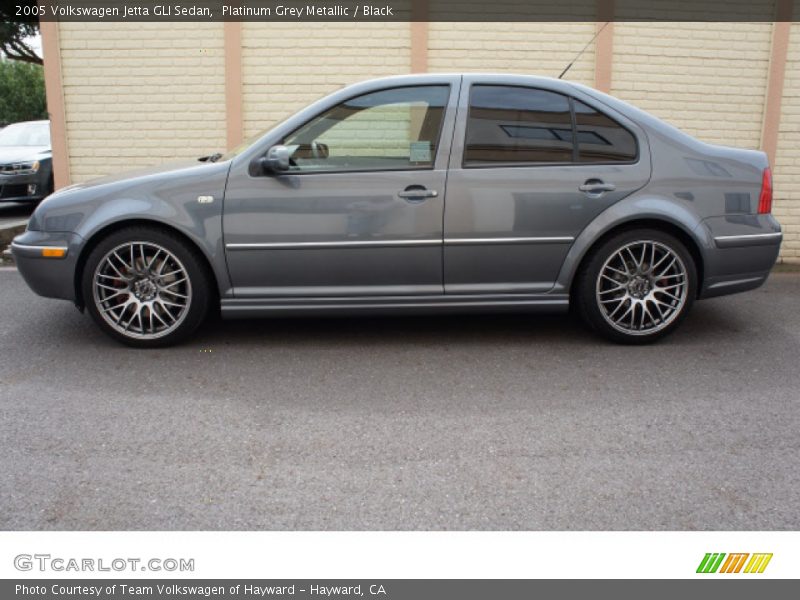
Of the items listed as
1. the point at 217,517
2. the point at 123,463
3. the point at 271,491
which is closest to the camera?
the point at 217,517

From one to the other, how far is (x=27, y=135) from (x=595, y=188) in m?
10.0

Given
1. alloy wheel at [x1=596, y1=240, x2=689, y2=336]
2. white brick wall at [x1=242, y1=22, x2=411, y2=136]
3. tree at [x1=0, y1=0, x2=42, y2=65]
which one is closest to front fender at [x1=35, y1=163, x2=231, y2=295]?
alloy wheel at [x1=596, y1=240, x2=689, y2=336]

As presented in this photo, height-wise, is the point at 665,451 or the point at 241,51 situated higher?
the point at 241,51

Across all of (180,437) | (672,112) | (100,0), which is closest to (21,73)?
(100,0)

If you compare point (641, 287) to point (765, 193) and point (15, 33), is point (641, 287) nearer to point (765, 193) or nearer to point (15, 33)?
point (765, 193)

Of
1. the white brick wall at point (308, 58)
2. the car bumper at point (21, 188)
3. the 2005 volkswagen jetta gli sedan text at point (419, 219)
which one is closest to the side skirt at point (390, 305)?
the 2005 volkswagen jetta gli sedan text at point (419, 219)

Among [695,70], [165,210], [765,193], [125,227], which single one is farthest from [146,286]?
[695,70]

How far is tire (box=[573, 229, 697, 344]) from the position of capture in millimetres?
4758

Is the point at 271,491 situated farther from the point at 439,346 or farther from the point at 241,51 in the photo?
the point at 241,51

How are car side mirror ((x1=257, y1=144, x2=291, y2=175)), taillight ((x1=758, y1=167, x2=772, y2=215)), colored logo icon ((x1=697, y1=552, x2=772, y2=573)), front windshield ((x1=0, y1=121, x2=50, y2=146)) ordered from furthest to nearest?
front windshield ((x1=0, y1=121, x2=50, y2=146)) → taillight ((x1=758, y1=167, x2=772, y2=215)) → car side mirror ((x1=257, y1=144, x2=291, y2=175)) → colored logo icon ((x1=697, y1=552, x2=772, y2=573))

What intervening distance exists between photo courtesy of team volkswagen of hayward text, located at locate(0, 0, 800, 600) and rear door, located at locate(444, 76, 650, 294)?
0.05 ft

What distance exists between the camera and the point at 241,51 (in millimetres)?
7898

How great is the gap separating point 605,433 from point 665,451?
286 mm

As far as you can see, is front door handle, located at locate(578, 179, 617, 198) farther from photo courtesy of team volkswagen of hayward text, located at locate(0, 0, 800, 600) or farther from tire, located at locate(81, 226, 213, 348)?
tire, located at locate(81, 226, 213, 348)
